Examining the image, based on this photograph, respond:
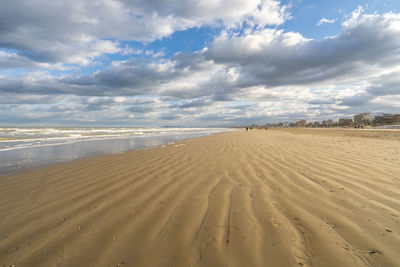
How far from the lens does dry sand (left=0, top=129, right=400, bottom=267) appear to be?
195 cm

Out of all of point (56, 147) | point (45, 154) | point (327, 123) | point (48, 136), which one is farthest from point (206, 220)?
point (327, 123)

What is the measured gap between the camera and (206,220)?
104 inches

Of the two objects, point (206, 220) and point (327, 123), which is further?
point (327, 123)

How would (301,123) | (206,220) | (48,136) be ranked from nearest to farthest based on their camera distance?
(206,220), (48,136), (301,123)

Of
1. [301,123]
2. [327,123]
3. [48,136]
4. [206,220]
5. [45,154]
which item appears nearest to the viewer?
[206,220]

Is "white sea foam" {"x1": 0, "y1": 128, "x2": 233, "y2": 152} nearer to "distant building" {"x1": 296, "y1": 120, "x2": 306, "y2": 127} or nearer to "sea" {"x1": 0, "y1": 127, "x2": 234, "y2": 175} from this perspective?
"sea" {"x1": 0, "y1": 127, "x2": 234, "y2": 175}

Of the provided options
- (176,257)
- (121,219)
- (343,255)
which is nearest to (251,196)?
(343,255)

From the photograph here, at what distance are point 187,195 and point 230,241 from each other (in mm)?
1570

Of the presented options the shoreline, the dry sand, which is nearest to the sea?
the shoreline

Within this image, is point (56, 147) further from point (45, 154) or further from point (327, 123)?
point (327, 123)

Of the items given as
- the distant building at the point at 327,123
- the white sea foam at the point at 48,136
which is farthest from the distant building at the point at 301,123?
the white sea foam at the point at 48,136

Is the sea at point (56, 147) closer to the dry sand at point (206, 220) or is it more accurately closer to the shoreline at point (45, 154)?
the shoreline at point (45, 154)

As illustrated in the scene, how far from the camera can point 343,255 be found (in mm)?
1883

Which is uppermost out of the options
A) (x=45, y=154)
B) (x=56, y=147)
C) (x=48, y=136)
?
(x=48, y=136)
